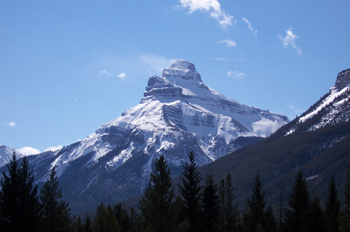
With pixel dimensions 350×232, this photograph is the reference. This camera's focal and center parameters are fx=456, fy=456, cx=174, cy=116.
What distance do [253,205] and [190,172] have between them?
17.5 meters

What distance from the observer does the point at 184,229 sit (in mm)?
A: 49219

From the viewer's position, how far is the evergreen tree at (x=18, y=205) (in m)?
44.7

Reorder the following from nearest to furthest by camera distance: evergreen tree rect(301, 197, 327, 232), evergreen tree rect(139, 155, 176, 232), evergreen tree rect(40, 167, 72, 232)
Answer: evergreen tree rect(139, 155, 176, 232) → evergreen tree rect(40, 167, 72, 232) → evergreen tree rect(301, 197, 327, 232)

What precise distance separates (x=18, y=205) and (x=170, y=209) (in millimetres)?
15629

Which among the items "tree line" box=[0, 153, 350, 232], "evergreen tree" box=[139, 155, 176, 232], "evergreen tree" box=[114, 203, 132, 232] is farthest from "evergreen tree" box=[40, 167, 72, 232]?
"evergreen tree" box=[114, 203, 132, 232]

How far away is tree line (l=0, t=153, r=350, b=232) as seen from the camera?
45906 mm

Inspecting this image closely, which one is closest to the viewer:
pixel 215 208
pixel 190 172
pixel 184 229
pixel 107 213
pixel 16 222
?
pixel 16 222

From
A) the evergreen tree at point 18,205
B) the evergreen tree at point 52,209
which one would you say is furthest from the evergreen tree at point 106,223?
the evergreen tree at point 18,205

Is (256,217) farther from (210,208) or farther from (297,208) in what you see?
(210,208)

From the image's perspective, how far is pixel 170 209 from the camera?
49281mm

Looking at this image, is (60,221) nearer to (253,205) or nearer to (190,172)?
(190,172)

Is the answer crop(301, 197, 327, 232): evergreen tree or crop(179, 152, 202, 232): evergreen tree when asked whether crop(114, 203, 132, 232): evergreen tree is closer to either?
crop(179, 152, 202, 232): evergreen tree

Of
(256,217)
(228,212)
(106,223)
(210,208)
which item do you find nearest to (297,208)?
(256,217)

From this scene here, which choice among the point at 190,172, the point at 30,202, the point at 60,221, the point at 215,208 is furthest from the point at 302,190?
the point at 30,202
